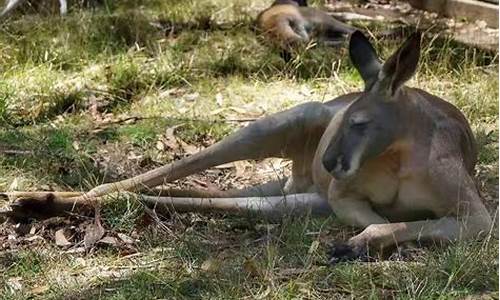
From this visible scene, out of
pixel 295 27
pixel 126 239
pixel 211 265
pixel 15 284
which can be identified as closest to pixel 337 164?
pixel 211 265

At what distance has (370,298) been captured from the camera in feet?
11.5

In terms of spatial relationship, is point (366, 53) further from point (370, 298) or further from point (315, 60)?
point (315, 60)

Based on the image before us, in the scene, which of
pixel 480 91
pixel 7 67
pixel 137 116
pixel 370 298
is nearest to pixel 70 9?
pixel 7 67

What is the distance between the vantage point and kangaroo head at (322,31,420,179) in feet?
13.1

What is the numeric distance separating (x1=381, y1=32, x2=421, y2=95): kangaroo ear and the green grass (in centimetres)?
70

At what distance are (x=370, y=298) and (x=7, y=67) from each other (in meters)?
4.05

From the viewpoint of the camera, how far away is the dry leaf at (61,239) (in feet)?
14.0

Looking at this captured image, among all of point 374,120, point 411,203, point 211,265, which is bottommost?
point 211,265

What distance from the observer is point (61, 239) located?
432 cm

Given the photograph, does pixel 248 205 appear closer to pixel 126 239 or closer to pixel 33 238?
pixel 126 239

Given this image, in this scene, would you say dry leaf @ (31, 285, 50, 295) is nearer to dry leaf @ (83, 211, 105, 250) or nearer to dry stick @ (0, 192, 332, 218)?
dry leaf @ (83, 211, 105, 250)

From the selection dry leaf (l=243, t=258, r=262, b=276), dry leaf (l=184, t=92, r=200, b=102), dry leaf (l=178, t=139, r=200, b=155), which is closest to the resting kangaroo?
dry leaf (l=243, t=258, r=262, b=276)

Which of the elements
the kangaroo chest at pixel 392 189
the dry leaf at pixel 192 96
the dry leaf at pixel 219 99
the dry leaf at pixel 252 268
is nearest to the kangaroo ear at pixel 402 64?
the kangaroo chest at pixel 392 189

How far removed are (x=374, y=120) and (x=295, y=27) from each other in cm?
389
